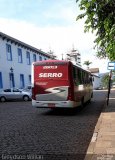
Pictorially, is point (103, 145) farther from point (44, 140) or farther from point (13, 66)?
point (13, 66)

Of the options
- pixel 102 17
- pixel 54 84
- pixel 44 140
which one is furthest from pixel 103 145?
pixel 54 84

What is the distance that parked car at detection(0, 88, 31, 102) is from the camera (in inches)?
1172

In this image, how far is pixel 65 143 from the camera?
9.33 metres

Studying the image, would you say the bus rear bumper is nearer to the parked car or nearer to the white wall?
the parked car

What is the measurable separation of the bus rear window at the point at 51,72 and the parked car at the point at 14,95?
40.9 feet

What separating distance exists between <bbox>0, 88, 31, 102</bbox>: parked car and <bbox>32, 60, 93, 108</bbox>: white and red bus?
12.4 metres

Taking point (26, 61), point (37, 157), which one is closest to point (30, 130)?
point (37, 157)

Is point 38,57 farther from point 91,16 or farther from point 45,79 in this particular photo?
point 91,16

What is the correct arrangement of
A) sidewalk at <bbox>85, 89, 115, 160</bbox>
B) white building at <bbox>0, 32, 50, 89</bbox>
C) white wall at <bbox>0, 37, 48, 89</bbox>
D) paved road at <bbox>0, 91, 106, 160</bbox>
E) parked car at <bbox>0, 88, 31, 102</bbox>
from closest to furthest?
sidewalk at <bbox>85, 89, 115, 160</bbox> < paved road at <bbox>0, 91, 106, 160</bbox> < parked car at <bbox>0, 88, 31, 102</bbox> < white wall at <bbox>0, 37, 48, 89</bbox> < white building at <bbox>0, 32, 50, 89</bbox>

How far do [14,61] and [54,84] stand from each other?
66.5 feet

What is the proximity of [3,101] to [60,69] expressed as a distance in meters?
14.2

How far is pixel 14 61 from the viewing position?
1446 inches

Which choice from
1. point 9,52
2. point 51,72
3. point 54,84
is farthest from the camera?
point 9,52

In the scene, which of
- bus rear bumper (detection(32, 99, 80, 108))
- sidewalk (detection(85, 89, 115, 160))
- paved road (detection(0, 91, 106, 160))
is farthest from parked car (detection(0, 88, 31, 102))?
sidewalk (detection(85, 89, 115, 160))
